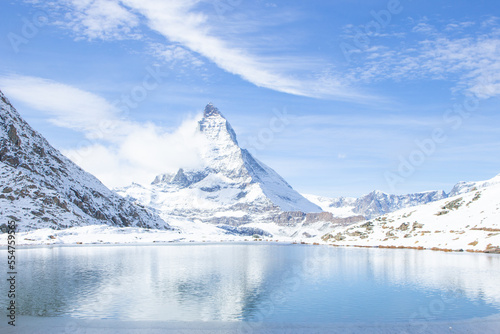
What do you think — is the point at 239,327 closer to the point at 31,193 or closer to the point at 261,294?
the point at 261,294

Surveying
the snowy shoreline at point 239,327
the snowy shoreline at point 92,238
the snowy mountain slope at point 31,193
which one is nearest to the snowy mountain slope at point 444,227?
the snowy shoreline at point 92,238

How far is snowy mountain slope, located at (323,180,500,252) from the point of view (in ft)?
306

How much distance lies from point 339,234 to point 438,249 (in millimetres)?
57839

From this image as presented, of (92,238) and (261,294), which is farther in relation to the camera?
(92,238)

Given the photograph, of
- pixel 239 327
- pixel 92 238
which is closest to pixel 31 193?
pixel 92 238

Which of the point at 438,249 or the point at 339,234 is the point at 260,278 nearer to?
the point at 438,249

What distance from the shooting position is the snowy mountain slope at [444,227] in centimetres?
9319

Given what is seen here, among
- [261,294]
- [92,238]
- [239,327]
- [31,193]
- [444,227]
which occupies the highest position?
[31,193]

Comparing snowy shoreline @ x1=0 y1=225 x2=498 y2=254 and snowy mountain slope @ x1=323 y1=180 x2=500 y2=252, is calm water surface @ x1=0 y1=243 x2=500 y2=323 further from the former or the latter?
snowy shoreline @ x1=0 y1=225 x2=498 y2=254

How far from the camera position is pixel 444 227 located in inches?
4294

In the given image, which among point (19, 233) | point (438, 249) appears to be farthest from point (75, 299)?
point (19, 233)

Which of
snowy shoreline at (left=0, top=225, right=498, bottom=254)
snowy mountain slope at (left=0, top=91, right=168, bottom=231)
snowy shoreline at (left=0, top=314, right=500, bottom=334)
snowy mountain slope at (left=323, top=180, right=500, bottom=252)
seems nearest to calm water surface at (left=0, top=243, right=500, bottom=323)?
snowy shoreline at (left=0, top=314, right=500, bottom=334)

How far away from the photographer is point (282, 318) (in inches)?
1078

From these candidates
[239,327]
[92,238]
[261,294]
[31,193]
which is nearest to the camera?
[239,327]
